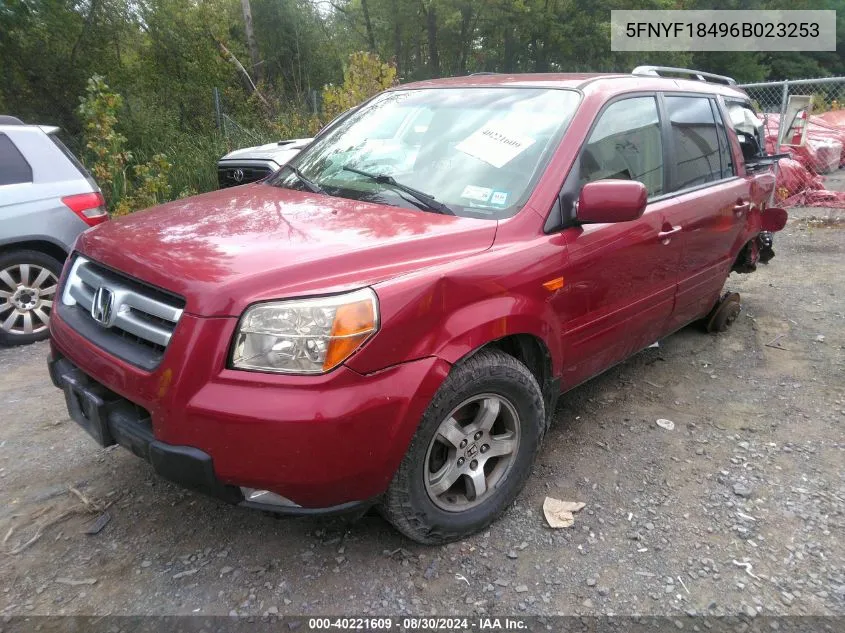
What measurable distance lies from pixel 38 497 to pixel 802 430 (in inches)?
153

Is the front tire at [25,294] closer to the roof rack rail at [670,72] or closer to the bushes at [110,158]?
the bushes at [110,158]

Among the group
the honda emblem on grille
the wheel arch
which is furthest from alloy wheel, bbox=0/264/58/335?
the honda emblem on grille

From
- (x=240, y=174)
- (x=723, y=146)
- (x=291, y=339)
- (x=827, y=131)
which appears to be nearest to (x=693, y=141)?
(x=723, y=146)

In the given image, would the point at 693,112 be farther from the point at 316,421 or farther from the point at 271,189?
the point at 316,421

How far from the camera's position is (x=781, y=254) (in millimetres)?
7184

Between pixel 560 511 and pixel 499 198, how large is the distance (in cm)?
139

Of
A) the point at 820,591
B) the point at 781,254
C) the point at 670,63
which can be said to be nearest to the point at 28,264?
the point at 820,591

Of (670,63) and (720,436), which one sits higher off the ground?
(670,63)

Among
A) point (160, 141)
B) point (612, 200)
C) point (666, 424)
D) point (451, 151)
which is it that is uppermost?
point (160, 141)

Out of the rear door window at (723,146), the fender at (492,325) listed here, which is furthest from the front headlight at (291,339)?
the rear door window at (723,146)

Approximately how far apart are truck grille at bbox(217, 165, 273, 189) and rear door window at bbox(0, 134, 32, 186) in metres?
2.48

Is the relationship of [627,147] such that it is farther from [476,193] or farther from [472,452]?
[472,452]

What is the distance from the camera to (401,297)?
2027 millimetres

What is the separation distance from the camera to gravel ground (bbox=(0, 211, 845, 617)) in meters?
2.20
